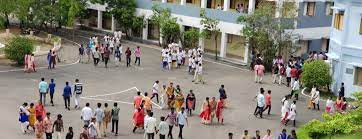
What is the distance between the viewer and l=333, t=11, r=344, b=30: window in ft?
104

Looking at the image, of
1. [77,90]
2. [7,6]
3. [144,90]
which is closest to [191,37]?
[7,6]

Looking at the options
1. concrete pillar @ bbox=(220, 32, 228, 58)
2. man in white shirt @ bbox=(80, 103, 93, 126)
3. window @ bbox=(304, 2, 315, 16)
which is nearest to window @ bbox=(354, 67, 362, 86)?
window @ bbox=(304, 2, 315, 16)

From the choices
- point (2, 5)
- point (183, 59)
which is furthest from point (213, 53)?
point (2, 5)

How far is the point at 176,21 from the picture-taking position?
145 ft

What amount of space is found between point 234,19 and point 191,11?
4.39 m

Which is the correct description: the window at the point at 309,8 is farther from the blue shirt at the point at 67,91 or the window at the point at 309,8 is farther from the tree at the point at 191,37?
the blue shirt at the point at 67,91

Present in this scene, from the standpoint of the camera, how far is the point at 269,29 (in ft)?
120

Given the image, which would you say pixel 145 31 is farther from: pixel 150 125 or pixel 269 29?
pixel 150 125

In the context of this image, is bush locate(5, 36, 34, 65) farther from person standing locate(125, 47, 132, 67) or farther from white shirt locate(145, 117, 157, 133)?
white shirt locate(145, 117, 157, 133)

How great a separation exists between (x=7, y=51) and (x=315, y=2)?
72.8ft

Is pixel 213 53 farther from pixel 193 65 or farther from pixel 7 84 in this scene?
pixel 7 84

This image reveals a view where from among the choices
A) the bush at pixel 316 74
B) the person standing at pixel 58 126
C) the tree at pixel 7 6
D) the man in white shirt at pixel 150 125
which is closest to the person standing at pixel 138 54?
the tree at pixel 7 6

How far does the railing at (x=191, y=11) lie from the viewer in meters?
40.9

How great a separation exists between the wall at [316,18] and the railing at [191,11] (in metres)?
4.52
